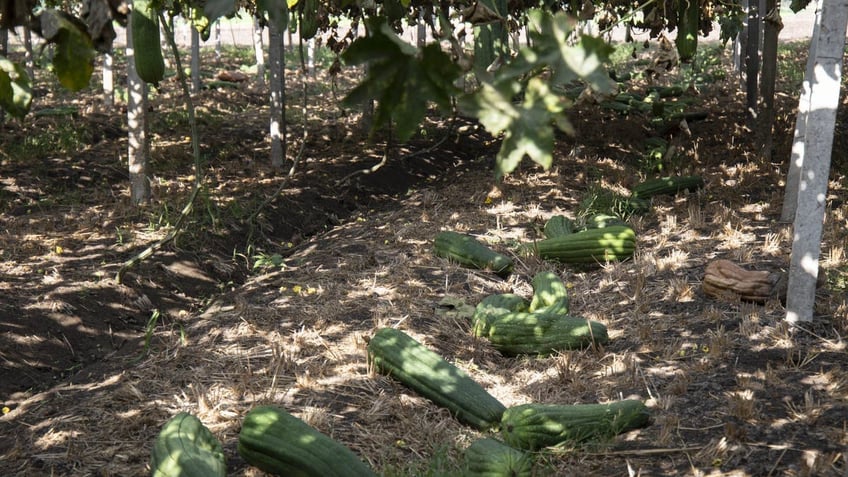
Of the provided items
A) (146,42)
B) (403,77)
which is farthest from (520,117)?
(146,42)

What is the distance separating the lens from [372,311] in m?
5.50

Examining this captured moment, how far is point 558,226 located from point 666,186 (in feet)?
5.90

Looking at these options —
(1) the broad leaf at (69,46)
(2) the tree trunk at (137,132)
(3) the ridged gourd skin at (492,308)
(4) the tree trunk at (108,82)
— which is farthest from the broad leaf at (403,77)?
(4) the tree trunk at (108,82)

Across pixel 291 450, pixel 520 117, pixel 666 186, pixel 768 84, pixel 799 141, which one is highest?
pixel 520 117

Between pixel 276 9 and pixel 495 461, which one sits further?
pixel 495 461

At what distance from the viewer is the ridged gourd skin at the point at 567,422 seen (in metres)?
3.69

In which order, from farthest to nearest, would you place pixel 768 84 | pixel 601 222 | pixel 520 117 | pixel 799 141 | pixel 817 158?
pixel 768 84
pixel 601 222
pixel 799 141
pixel 817 158
pixel 520 117

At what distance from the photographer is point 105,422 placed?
4.09 meters

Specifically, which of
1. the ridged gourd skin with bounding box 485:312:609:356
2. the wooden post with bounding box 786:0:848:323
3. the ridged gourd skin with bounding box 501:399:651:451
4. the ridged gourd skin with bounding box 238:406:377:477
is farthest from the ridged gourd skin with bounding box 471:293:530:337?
the ridged gourd skin with bounding box 238:406:377:477

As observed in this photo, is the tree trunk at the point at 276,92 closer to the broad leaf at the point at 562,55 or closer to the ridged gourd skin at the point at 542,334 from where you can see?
the ridged gourd skin at the point at 542,334

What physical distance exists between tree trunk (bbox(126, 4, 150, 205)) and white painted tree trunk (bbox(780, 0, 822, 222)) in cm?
562

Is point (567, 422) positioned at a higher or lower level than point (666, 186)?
lower

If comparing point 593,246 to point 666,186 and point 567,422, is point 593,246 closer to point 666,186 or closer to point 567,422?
point 666,186

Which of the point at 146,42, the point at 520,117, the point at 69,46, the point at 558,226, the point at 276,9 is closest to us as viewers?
the point at 520,117
